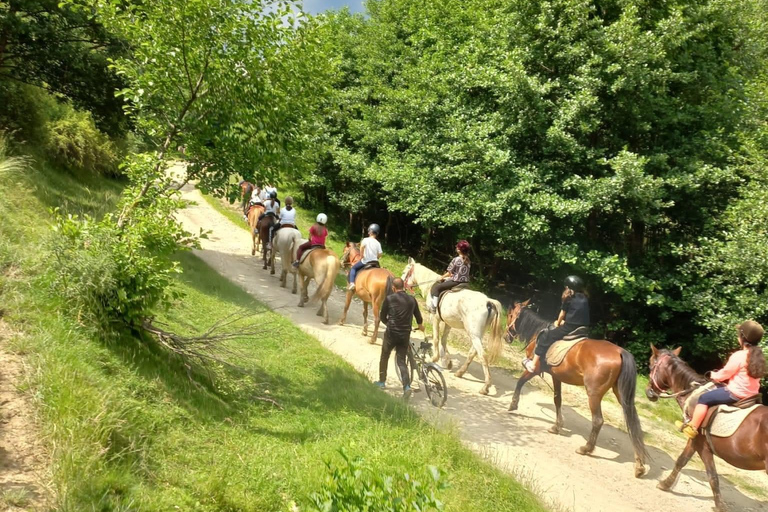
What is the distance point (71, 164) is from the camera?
14484 millimetres

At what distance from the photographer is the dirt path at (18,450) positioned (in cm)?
343

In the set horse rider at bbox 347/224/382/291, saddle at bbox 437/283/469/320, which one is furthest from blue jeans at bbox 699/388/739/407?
horse rider at bbox 347/224/382/291

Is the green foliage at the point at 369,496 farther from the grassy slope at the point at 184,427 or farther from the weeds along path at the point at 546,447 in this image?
the weeds along path at the point at 546,447

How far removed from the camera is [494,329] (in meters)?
10.5

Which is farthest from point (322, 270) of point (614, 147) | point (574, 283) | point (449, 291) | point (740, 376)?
point (614, 147)


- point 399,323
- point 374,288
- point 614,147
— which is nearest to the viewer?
point 399,323

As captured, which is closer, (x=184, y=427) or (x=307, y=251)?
(x=184, y=427)

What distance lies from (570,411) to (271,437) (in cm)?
739

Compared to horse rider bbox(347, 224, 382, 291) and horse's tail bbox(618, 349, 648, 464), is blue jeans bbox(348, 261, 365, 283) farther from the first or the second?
horse's tail bbox(618, 349, 648, 464)

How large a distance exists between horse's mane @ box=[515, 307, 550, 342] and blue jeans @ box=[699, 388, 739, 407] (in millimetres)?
5092

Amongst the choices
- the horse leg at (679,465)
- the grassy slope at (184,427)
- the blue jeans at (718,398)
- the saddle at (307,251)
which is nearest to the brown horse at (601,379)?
the horse leg at (679,465)

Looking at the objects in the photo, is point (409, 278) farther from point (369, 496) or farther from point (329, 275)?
point (369, 496)

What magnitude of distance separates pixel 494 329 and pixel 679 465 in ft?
13.7

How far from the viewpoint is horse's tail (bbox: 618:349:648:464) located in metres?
7.97
